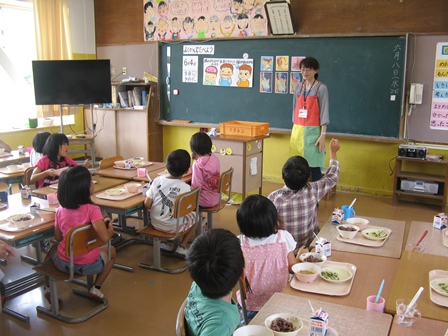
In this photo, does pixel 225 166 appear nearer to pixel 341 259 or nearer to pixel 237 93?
pixel 237 93

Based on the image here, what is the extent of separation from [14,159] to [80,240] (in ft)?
8.68

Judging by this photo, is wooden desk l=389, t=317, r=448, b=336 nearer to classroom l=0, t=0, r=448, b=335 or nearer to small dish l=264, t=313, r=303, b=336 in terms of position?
small dish l=264, t=313, r=303, b=336

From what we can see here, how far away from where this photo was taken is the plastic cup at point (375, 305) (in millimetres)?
1814

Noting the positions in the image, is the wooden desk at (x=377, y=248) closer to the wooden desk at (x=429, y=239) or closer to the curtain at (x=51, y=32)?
the wooden desk at (x=429, y=239)

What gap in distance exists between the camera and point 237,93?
695 cm

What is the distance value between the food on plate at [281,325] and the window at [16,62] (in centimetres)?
659

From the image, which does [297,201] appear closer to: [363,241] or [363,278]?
[363,241]

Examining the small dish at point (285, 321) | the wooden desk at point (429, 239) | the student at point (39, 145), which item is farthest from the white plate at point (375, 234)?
the student at point (39, 145)

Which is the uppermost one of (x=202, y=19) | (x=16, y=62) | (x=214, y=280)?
(x=202, y=19)

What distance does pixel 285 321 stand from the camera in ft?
5.51

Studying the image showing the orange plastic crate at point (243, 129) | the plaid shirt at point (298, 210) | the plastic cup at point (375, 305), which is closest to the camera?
the plastic cup at point (375, 305)

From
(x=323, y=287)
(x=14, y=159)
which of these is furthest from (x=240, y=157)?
(x=323, y=287)

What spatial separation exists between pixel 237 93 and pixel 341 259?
492cm

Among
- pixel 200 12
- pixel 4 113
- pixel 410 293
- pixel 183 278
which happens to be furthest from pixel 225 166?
pixel 4 113
